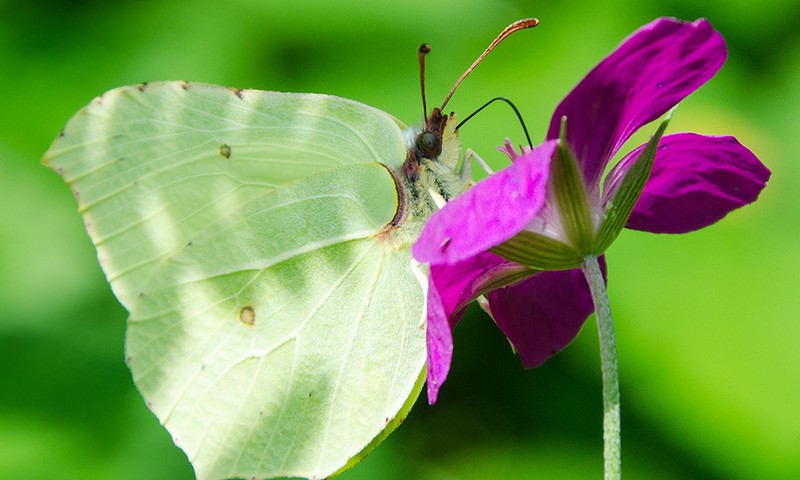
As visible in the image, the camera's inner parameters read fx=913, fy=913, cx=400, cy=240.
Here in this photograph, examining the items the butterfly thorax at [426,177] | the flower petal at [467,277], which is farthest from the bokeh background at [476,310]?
the flower petal at [467,277]

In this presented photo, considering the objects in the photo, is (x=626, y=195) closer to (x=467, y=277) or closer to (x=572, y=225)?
(x=572, y=225)

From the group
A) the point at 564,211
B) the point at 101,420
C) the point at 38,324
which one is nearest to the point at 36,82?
the point at 38,324

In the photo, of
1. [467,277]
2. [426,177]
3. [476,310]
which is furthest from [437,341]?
[476,310]

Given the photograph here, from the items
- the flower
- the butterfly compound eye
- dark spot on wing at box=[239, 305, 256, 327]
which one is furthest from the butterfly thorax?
dark spot on wing at box=[239, 305, 256, 327]

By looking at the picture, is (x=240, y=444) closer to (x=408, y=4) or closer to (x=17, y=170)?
(x=17, y=170)

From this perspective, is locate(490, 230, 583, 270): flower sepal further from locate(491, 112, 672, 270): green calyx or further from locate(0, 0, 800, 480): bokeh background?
locate(0, 0, 800, 480): bokeh background

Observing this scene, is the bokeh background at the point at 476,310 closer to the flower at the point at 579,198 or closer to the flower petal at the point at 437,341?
the flower at the point at 579,198

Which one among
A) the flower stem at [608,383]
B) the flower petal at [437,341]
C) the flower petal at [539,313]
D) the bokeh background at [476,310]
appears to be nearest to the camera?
the flower stem at [608,383]
